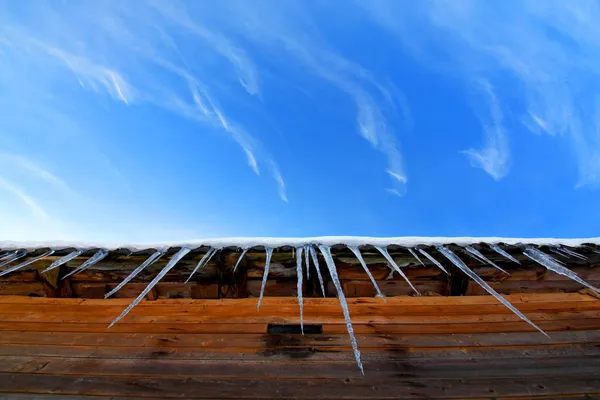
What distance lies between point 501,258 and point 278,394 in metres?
2.42

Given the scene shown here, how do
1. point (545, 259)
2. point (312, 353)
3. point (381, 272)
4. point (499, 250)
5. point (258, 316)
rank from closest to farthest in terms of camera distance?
point (312, 353)
point (258, 316)
point (545, 259)
point (499, 250)
point (381, 272)

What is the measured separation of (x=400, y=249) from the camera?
2.72 m

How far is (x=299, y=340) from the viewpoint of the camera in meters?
2.17

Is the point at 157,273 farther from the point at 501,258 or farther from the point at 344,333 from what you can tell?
the point at 501,258

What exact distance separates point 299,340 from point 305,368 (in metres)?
0.30

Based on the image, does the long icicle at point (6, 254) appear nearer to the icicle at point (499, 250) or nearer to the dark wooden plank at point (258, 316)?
the dark wooden plank at point (258, 316)

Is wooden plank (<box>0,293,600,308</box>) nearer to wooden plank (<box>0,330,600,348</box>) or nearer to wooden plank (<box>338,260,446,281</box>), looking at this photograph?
wooden plank (<box>338,260,446,281</box>)

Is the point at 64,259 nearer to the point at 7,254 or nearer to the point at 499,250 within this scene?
the point at 7,254

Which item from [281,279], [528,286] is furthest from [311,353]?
[528,286]

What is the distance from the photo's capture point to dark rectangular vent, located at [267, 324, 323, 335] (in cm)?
227

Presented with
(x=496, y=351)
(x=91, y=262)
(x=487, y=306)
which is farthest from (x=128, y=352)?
(x=487, y=306)

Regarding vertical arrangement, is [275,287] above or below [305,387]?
above

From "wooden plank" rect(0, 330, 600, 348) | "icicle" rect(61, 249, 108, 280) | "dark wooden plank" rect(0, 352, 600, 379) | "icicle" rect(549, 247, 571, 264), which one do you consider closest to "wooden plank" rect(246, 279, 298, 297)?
"wooden plank" rect(0, 330, 600, 348)

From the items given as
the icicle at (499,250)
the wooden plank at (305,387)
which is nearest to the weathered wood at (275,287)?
the wooden plank at (305,387)
